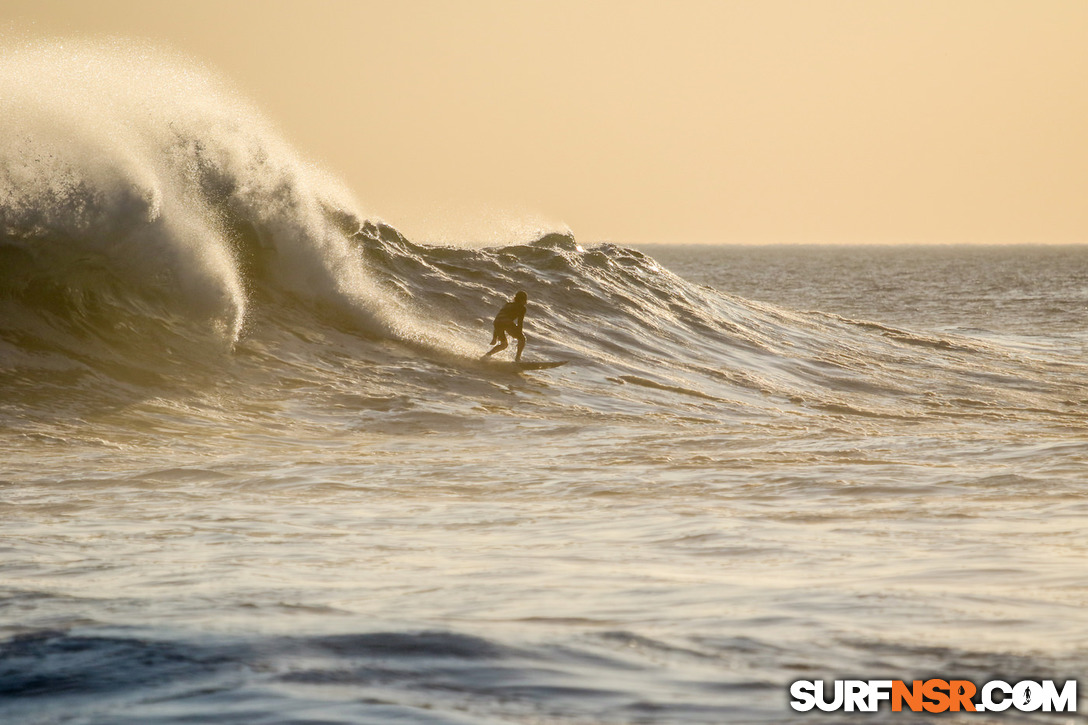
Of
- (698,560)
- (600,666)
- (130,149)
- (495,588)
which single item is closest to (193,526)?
(495,588)

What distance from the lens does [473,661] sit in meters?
3.94

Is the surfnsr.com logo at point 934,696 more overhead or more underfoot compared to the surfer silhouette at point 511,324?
Result: more underfoot

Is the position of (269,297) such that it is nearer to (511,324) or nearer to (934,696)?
(511,324)

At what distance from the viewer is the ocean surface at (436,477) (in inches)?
153

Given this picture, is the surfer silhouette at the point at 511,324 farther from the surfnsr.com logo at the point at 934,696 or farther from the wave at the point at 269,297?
the surfnsr.com logo at the point at 934,696

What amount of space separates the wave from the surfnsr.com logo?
8.65 metres

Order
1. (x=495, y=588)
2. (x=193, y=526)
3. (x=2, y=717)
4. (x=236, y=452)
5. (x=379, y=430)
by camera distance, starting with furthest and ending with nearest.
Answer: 1. (x=379, y=430)
2. (x=236, y=452)
3. (x=193, y=526)
4. (x=495, y=588)
5. (x=2, y=717)

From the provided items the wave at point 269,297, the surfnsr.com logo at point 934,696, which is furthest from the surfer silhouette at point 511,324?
the surfnsr.com logo at point 934,696

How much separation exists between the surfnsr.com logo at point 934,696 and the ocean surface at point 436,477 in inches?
3.1

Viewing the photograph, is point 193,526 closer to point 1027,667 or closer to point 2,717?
point 2,717

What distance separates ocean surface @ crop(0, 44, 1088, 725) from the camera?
3889 millimetres

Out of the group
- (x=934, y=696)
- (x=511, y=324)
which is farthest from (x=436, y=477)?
(x=511, y=324)

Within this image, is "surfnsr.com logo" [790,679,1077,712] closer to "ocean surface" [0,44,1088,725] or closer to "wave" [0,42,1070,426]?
"ocean surface" [0,44,1088,725]

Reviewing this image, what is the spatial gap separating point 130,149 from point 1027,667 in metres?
11.7
